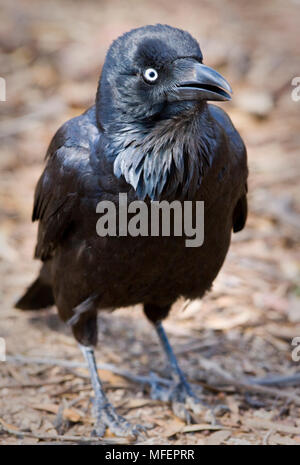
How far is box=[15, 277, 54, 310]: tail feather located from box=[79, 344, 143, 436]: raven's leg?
39.6 inches

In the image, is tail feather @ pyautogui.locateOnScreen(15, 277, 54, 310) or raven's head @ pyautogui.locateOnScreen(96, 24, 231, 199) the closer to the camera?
raven's head @ pyautogui.locateOnScreen(96, 24, 231, 199)

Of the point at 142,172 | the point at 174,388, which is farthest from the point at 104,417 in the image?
the point at 142,172

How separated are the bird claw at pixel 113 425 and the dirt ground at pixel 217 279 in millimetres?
72

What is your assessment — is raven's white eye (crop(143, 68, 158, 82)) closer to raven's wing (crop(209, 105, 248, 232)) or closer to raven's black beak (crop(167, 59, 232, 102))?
raven's black beak (crop(167, 59, 232, 102))

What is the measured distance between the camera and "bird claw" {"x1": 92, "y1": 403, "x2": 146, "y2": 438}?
4.76 metres

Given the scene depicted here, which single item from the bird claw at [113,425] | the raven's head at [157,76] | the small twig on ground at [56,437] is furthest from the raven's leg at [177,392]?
the raven's head at [157,76]

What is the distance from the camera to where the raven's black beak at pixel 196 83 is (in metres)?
3.79

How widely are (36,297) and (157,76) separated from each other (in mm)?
2693

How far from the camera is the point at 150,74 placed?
3.96 metres

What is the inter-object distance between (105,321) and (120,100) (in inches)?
104

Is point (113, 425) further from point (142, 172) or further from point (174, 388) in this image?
point (142, 172)

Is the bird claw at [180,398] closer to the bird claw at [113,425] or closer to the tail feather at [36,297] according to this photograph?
the bird claw at [113,425]

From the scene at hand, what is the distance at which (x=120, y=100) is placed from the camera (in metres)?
4.14

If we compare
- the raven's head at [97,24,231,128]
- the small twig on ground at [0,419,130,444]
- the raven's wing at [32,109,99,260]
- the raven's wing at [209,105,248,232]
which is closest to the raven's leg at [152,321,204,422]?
the small twig on ground at [0,419,130,444]
